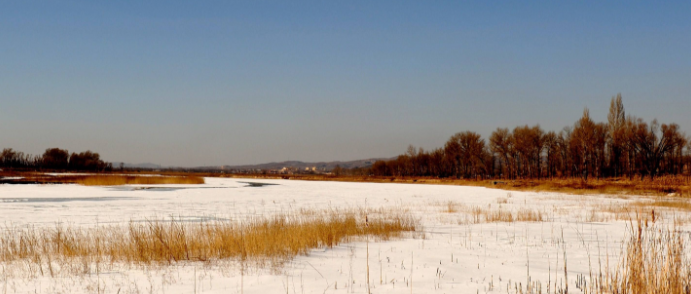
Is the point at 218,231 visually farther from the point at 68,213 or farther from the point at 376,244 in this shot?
the point at 68,213

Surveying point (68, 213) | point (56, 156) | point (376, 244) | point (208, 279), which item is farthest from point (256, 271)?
point (56, 156)

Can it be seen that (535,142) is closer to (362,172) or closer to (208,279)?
(208,279)

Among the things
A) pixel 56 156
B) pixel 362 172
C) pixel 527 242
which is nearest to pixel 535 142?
pixel 527 242

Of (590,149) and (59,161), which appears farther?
(59,161)

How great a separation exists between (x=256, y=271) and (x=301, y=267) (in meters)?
0.74

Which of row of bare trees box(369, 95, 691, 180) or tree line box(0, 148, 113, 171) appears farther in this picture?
tree line box(0, 148, 113, 171)

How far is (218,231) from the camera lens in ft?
32.0

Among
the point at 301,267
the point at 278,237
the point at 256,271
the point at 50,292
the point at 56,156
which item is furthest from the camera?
the point at 56,156

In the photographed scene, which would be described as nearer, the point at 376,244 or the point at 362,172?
the point at 376,244

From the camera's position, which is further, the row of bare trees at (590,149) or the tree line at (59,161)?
the tree line at (59,161)

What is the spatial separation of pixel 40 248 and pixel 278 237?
170 inches

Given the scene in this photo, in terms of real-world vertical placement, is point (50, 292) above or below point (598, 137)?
below

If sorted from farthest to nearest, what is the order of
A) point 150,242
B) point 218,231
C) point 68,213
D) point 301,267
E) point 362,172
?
point 362,172 < point 68,213 < point 218,231 < point 150,242 < point 301,267

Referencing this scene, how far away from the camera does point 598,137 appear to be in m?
76.5
